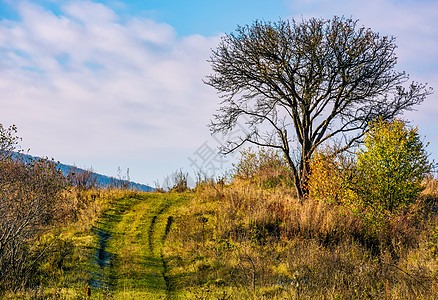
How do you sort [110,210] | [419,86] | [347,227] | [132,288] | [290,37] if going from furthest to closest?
[419,86] < [290,37] < [110,210] < [347,227] < [132,288]

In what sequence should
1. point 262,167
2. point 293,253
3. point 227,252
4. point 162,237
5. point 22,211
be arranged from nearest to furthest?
point 22,211 → point 293,253 → point 227,252 → point 162,237 → point 262,167

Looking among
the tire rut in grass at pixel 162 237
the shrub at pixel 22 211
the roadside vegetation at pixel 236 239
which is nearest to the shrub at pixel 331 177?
the roadside vegetation at pixel 236 239

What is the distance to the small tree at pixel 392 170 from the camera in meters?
11.5

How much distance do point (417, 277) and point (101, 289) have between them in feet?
24.5

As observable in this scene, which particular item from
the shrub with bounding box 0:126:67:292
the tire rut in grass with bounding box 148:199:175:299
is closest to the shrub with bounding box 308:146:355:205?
the tire rut in grass with bounding box 148:199:175:299

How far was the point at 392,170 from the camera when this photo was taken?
11508 mm

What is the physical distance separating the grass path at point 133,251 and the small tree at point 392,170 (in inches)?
298

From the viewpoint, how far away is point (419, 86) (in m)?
17.5

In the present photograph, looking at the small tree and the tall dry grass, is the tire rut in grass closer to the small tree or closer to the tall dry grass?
the tall dry grass

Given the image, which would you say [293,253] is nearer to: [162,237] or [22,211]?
[162,237]

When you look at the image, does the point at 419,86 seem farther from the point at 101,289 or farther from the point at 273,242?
the point at 101,289

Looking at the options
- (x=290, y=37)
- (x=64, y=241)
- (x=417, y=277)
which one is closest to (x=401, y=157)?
(x=417, y=277)

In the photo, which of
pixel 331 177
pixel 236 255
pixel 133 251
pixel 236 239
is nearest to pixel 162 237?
pixel 133 251

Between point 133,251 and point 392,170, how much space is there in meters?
9.23
